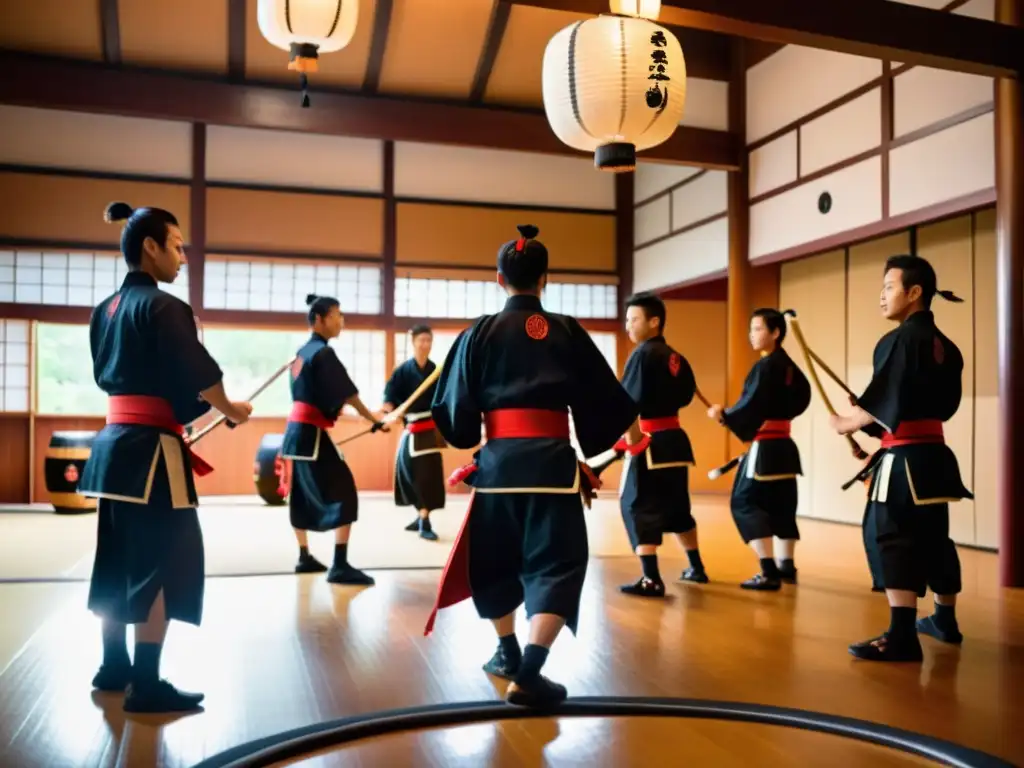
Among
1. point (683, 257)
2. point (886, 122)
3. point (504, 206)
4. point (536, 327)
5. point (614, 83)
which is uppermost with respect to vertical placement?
point (504, 206)

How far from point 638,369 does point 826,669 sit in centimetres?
170

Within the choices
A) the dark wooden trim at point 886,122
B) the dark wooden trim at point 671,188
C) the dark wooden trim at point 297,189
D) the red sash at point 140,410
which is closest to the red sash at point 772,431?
the dark wooden trim at point 886,122

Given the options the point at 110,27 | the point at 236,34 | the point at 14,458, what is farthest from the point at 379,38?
the point at 14,458

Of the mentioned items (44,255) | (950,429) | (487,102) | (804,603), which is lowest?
(804,603)

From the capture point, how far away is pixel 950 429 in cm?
623

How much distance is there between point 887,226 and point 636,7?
111 inches

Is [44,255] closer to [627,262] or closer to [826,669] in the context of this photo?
[627,262]

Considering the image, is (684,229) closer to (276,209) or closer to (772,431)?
(276,209)

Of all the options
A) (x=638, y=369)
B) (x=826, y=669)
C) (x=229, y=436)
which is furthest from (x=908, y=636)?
(x=229, y=436)

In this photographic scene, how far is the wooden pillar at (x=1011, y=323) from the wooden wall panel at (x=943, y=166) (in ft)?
1.58

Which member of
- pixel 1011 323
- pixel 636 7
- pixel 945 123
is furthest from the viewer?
pixel 945 123

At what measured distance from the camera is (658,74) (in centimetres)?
438

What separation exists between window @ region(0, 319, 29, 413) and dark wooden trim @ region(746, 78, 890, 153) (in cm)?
681

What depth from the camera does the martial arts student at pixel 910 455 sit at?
317cm
